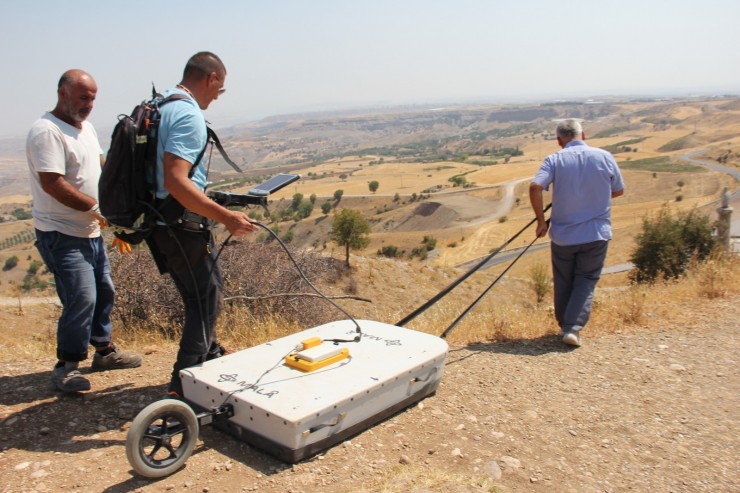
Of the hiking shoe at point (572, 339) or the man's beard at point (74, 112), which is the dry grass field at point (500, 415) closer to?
the hiking shoe at point (572, 339)

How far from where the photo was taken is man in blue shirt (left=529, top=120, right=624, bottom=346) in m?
5.57

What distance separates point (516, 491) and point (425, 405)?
1.12 meters

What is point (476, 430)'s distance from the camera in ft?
12.7

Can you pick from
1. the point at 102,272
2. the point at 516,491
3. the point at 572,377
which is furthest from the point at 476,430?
the point at 102,272

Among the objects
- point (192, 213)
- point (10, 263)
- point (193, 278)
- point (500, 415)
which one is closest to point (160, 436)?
point (193, 278)

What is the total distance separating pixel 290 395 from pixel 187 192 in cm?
130

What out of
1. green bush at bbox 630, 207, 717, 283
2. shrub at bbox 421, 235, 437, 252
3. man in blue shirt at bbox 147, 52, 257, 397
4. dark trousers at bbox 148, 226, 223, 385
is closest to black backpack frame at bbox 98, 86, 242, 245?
man in blue shirt at bbox 147, 52, 257, 397

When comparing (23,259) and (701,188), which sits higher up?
(701,188)

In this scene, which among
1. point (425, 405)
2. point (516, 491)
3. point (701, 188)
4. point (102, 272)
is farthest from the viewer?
point (701, 188)

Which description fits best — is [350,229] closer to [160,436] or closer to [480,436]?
[480,436]

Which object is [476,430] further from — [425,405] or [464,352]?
[464,352]

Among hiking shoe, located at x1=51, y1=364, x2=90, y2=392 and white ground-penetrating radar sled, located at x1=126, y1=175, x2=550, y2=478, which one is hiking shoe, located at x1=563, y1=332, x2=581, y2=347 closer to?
white ground-penetrating radar sled, located at x1=126, y1=175, x2=550, y2=478

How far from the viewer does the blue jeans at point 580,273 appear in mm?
5723

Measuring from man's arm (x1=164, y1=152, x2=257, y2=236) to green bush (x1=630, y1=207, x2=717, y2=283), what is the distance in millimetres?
15255
